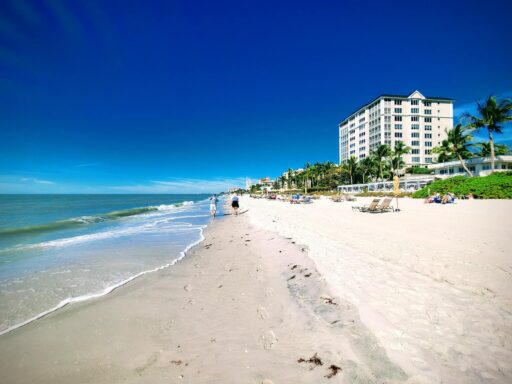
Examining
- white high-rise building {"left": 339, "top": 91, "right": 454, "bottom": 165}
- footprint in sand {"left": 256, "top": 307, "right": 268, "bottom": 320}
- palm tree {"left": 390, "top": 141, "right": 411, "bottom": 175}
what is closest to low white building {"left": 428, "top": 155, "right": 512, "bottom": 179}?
palm tree {"left": 390, "top": 141, "right": 411, "bottom": 175}

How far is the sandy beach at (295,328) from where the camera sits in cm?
255

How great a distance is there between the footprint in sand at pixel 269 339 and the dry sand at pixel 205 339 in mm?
14

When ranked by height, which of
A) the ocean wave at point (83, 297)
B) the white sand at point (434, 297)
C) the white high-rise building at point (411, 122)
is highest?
the white high-rise building at point (411, 122)

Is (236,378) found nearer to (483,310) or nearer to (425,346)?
(425,346)

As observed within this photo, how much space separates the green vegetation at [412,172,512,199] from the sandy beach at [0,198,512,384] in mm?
22913

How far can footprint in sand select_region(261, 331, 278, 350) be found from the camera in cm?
303

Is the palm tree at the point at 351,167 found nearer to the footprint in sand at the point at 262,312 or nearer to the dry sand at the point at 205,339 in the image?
the dry sand at the point at 205,339

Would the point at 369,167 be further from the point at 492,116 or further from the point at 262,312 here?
the point at 262,312

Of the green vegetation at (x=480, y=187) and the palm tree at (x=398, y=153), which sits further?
the palm tree at (x=398, y=153)

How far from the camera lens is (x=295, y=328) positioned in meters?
3.39

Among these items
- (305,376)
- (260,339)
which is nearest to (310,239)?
(260,339)

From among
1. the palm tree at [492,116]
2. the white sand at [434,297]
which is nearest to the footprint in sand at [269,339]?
the white sand at [434,297]

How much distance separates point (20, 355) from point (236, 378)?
10.3 ft

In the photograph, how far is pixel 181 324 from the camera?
373 cm
